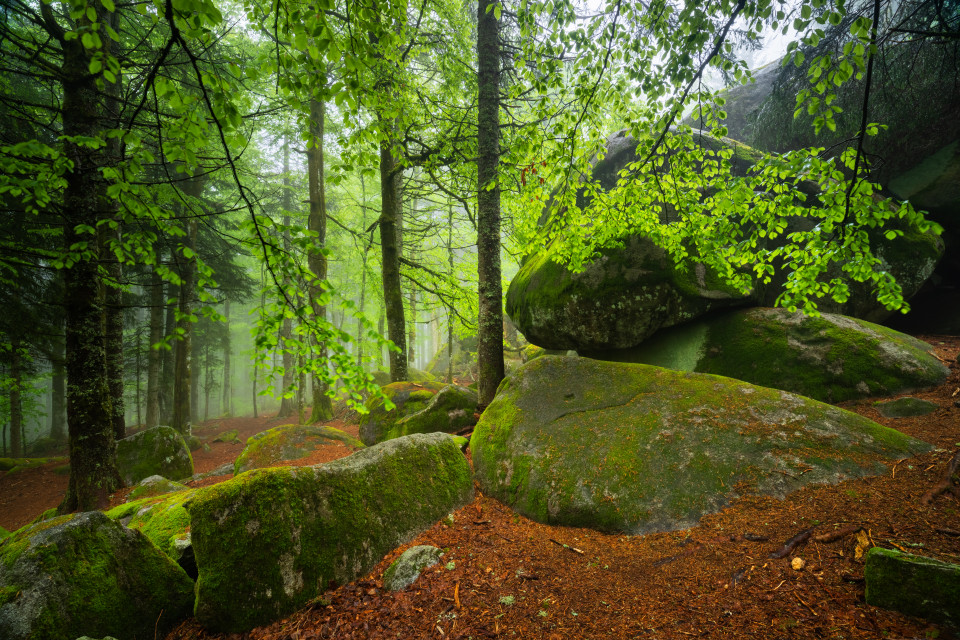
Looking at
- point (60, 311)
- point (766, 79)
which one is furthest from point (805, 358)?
point (60, 311)

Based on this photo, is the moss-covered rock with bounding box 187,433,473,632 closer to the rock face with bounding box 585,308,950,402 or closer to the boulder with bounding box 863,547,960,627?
the boulder with bounding box 863,547,960,627

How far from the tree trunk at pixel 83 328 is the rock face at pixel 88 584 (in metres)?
2.64

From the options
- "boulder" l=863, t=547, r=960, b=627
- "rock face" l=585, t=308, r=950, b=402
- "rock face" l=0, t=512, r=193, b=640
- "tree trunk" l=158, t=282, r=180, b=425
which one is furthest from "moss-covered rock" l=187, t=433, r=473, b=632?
"tree trunk" l=158, t=282, r=180, b=425

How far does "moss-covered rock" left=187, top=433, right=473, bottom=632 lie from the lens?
103 inches

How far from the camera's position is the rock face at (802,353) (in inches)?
217

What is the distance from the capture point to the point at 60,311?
8.45 metres

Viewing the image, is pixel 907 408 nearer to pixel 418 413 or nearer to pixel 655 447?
pixel 655 447

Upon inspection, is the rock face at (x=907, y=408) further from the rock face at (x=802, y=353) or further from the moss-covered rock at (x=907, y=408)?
the rock face at (x=802, y=353)

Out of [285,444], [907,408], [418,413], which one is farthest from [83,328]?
[907,408]

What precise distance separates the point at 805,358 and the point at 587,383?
13.1 feet

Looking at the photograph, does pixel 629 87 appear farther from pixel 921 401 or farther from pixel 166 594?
pixel 166 594

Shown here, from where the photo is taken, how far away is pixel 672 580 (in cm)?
264

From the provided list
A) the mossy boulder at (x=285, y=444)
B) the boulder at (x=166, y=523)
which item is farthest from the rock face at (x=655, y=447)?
the mossy boulder at (x=285, y=444)

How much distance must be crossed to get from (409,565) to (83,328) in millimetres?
5306
